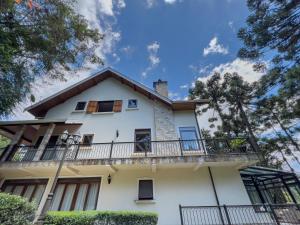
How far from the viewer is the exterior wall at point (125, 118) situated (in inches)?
399

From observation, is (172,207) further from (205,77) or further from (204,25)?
(205,77)

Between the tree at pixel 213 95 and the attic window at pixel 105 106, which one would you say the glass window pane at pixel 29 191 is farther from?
the tree at pixel 213 95

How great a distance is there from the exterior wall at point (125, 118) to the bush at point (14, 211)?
17.3 feet

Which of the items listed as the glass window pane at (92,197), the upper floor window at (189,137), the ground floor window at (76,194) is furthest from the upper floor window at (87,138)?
the upper floor window at (189,137)

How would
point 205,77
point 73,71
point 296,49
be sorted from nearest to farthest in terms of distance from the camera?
point 296,49 < point 73,71 < point 205,77

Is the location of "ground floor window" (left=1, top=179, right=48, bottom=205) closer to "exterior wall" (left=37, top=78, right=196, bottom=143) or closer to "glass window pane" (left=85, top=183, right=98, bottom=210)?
"glass window pane" (left=85, top=183, right=98, bottom=210)

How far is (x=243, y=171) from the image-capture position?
909 centimetres

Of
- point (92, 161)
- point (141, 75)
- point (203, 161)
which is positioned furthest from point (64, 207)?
point (141, 75)

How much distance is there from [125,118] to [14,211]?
23.7 feet

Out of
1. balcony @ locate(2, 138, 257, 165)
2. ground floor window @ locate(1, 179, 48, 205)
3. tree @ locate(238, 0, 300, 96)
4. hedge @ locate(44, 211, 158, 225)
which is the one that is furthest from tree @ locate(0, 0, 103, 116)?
tree @ locate(238, 0, 300, 96)

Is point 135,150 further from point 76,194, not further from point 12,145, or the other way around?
point 12,145

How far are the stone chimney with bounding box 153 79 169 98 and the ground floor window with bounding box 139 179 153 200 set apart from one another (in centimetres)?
686

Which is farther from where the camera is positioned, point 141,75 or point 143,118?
point 141,75

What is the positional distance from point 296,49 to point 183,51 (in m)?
7.55
